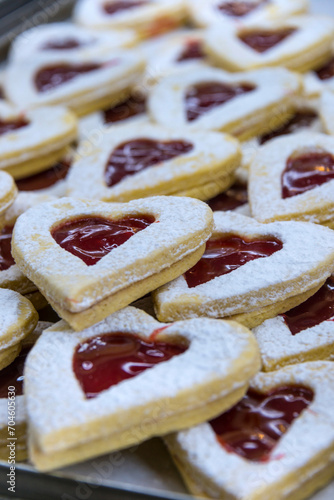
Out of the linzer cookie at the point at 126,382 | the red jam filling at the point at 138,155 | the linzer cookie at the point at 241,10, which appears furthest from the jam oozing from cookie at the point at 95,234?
the linzer cookie at the point at 241,10

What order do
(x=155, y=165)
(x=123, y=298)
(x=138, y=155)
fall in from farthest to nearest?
(x=138, y=155), (x=155, y=165), (x=123, y=298)

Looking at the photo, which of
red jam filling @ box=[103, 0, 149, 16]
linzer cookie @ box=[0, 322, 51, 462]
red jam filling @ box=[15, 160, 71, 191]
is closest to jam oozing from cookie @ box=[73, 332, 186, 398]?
linzer cookie @ box=[0, 322, 51, 462]

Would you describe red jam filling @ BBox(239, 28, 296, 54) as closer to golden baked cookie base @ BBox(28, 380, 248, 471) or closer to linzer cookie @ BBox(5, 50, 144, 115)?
linzer cookie @ BBox(5, 50, 144, 115)

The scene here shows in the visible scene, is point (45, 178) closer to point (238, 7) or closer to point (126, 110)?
point (126, 110)

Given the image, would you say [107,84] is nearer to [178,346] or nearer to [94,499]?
[178,346]

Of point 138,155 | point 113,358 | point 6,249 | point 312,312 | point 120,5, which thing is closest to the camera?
point 113,358

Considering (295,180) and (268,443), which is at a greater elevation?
(295,180)

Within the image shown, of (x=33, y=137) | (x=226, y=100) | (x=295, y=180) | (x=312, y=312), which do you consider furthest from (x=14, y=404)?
(x=226, y=100)
